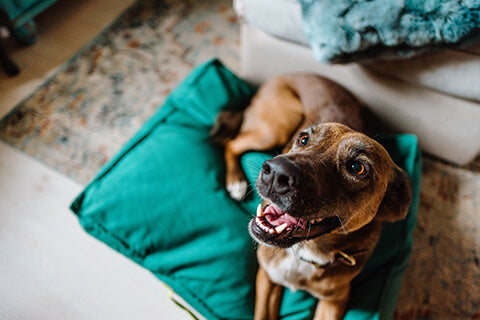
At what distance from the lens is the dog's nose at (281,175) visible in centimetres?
84

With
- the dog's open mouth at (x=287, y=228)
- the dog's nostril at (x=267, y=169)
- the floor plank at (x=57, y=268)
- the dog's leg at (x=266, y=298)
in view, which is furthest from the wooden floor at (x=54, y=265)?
the dog's nostril at (x=267, y=169)

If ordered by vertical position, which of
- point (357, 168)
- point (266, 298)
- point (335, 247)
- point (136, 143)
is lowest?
point (266, 298)

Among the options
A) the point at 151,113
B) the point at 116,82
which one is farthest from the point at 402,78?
the point at 116,82

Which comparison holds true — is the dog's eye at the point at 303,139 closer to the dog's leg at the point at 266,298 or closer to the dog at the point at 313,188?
the dog at the point at 313,188

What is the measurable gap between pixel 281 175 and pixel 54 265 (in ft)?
4.89

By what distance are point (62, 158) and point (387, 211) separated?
74.5 inches

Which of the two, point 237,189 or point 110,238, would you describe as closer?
point 110,238

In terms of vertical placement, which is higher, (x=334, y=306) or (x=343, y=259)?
(x=343, y=259)

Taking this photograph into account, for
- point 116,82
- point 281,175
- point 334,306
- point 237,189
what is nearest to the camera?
point 281,175

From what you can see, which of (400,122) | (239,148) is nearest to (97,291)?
(239,148)

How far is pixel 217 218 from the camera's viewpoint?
157 cm

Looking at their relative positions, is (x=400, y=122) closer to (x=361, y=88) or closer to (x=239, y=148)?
(x=361, y=88)

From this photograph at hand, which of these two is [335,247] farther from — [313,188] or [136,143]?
[136,143]

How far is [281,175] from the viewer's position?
0.85 meters
